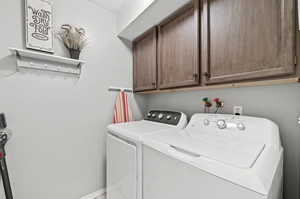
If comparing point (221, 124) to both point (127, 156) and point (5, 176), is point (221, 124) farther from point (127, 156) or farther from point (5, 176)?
point (5, 176)

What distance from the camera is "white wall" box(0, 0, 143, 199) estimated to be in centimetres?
117

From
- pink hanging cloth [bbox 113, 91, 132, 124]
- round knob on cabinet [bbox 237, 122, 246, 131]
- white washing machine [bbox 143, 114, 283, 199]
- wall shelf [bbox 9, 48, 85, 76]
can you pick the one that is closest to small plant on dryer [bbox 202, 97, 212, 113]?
white washing machine [bbox 143, 114, 283, 199]

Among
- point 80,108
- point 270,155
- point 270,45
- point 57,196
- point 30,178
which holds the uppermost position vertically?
point 270,45

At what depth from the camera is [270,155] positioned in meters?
0.66

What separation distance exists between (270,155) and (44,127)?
185 centimetres

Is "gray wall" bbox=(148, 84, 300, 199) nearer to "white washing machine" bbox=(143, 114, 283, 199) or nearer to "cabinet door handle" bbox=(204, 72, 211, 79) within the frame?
"white washing machine" bbox=(143, 114, 283, 199)

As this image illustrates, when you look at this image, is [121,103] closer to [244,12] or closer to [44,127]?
[44,127]

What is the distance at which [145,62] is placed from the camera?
1.72 metres

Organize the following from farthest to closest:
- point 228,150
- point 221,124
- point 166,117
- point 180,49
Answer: point 166,117, point 180,49, point 221,124, point 228,150

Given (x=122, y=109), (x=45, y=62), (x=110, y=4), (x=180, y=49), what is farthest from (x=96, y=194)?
(x=110, y=4)

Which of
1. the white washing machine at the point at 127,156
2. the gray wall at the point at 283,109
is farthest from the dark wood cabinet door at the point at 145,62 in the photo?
the gray wall at the point at 283,109

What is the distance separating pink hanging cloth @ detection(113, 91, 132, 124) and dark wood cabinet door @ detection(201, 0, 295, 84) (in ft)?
3.75

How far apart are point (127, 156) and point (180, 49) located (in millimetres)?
1135

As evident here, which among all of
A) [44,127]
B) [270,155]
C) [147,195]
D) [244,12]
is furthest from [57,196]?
[244,12]
